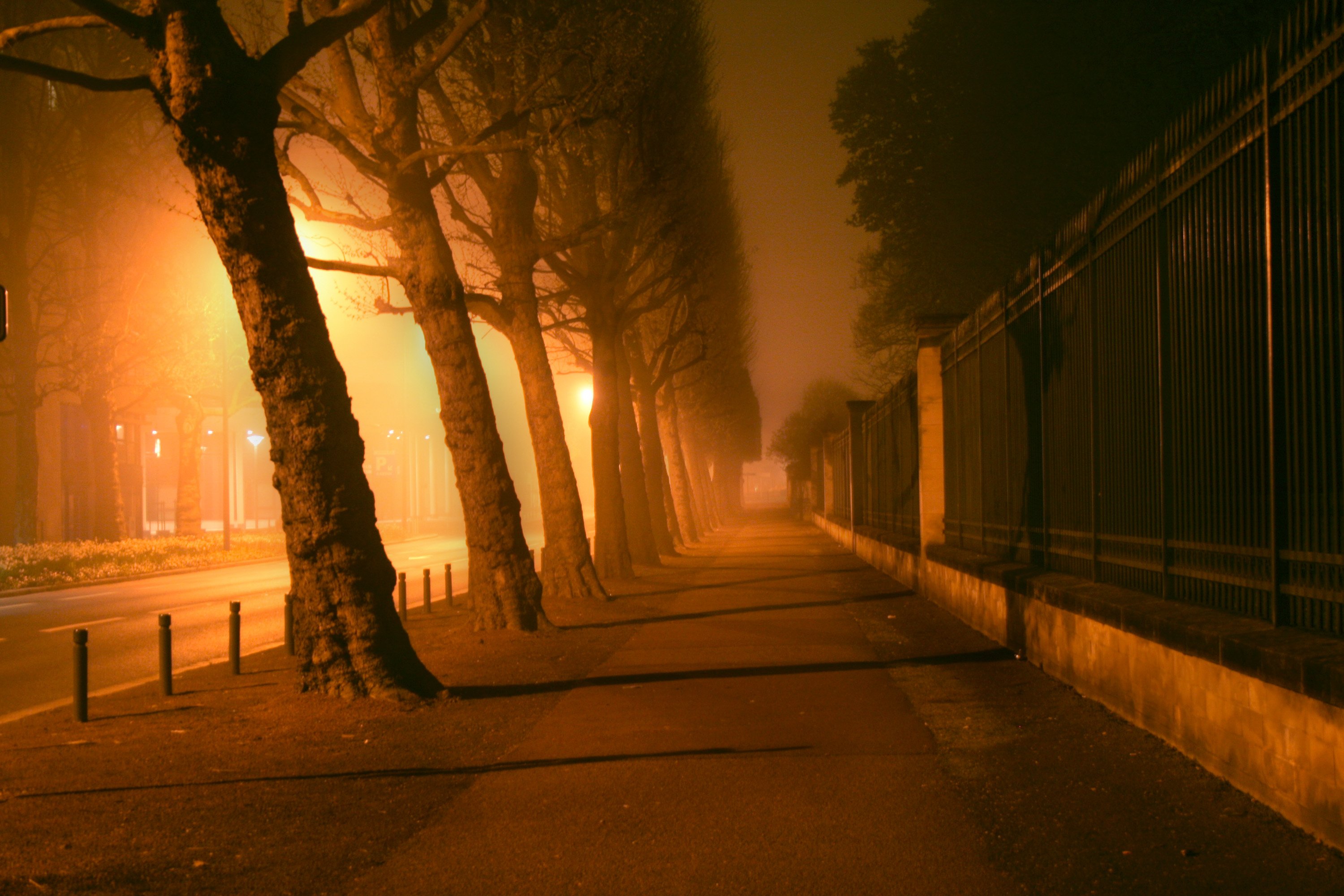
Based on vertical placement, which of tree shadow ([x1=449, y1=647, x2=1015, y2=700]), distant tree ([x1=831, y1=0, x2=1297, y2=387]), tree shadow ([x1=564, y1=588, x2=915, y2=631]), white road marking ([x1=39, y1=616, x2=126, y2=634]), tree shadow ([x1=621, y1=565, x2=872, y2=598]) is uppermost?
distant tree ([x1=831, y1=0, x2=1297, y2=387])

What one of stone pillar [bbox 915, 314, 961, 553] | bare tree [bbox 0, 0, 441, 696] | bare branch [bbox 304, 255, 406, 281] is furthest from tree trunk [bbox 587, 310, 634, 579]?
bare tree [bbox 0, 0, 441, 696]

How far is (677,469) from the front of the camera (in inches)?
1633

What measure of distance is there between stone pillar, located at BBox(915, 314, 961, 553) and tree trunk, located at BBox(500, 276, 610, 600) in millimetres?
4934

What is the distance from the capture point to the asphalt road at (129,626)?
11.4 meters

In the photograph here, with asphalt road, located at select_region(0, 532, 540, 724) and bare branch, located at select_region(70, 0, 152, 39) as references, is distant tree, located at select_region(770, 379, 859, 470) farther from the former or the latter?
bare branch, located at select_region(70, 0, 152, 39)

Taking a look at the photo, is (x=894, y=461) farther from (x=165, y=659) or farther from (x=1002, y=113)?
(x=165, y=659)

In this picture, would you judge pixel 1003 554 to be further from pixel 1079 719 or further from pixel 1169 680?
pixel 1169 680

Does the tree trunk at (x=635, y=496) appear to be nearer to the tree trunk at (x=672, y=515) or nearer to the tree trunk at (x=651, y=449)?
the tree trunk at (x=651, y=449)

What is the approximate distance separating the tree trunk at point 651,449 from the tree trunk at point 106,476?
15442 millimetres

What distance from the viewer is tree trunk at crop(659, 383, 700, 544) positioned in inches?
1576

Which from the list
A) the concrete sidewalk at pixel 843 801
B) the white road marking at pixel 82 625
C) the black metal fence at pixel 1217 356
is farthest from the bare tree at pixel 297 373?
the white road marking at pixel 82 625

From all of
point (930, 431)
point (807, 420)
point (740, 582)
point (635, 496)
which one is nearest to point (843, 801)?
point (930, 431)

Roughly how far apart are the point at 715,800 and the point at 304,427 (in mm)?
4578

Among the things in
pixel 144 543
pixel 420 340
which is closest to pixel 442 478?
pixel 420 340
